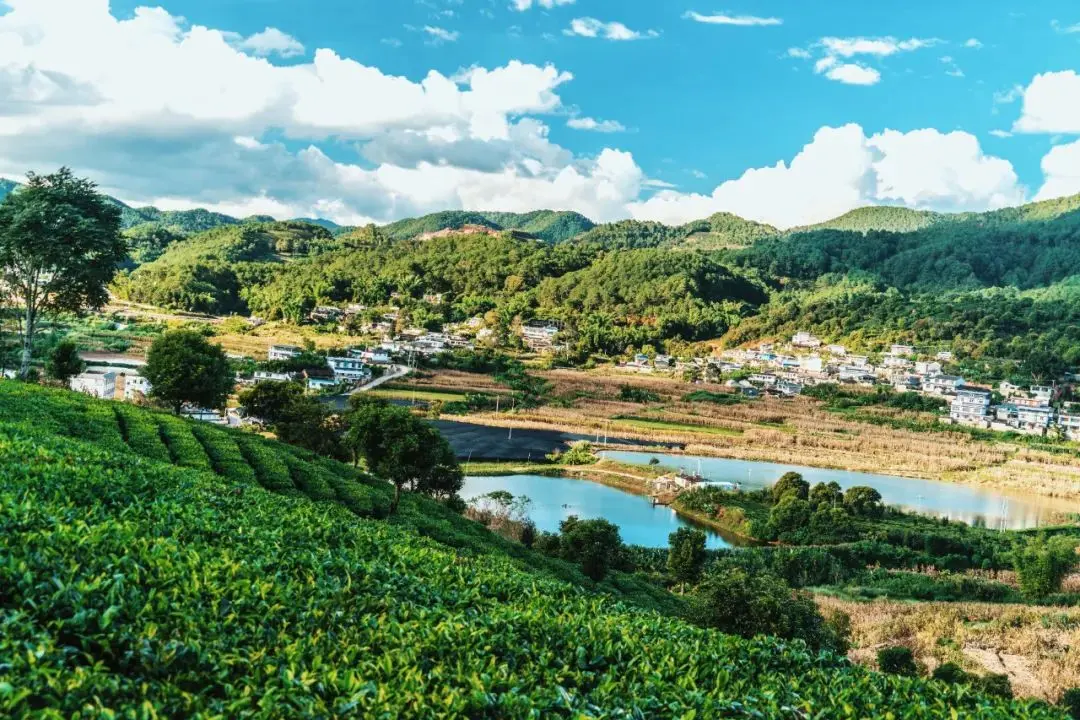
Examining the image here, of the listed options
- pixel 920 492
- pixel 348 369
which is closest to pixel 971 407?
pixel 920 492

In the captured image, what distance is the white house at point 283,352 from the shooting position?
226ft

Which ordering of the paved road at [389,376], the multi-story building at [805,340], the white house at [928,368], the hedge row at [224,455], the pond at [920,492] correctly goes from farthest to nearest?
the multi-story building at [805,340] → the white house at [928,368] → the paved road at [389,376] → the pond at [920,492] → the hedge row at [224,455]

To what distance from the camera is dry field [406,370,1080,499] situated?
55.2m

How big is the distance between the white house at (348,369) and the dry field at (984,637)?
2009 inches

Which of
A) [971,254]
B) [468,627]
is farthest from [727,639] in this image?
[971,254]

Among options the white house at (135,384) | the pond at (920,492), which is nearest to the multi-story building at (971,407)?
the pond at (920,492)

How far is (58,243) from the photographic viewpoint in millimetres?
23047

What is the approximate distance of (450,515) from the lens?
21.6 m

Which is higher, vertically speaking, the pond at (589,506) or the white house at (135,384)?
the white house at (135,384)

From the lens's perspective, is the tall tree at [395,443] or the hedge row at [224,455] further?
the tall tree at [395,443]

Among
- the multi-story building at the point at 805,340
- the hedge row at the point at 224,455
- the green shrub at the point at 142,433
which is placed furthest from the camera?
the multi-story building at the point at 805,340

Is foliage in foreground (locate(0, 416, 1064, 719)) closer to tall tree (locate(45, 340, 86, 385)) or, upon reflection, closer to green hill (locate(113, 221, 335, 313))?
tall tree (locate(45, 340, 86, 385))

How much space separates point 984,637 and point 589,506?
2172 centimetres

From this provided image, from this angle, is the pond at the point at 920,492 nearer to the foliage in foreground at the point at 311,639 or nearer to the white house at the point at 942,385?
the white house at the point at 942,385
